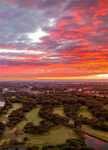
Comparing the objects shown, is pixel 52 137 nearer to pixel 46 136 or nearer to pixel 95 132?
pixel 46 136

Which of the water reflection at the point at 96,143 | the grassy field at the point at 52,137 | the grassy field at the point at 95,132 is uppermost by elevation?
the grassy field at the point at 52,137

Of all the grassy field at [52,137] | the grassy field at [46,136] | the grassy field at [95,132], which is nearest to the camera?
the grassy field at [52,137]

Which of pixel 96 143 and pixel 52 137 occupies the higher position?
pixel 52 137

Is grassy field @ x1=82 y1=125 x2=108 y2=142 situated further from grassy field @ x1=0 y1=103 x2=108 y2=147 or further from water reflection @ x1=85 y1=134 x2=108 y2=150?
water reflection @ x1=85 y1=134 x2=108 y2=150

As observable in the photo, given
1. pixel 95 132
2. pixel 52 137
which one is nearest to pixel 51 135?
pixel 52 137

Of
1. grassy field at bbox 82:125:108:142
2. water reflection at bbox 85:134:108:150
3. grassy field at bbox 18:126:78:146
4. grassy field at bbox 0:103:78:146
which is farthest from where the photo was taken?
grassy field at bbox 82:125:108:142

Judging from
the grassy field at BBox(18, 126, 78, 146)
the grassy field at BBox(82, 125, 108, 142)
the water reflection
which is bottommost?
the water reflection

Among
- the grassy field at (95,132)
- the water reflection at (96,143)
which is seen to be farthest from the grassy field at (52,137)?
the grassy field at (95,132)

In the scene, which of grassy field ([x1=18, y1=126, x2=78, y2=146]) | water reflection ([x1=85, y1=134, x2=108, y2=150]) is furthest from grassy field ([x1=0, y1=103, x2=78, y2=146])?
water reflection ([x1=85, y1=134, x2=108, y2=150])

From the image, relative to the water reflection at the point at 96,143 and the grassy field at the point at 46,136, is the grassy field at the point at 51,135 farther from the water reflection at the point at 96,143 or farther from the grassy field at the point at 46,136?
the water reflection at the point at 96,143

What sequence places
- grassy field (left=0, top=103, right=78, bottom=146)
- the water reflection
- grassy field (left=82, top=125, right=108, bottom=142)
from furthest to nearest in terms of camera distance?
grassy field (left=82, top=125, right=108, bottom=142)
grassy field (left=0, top=103, right=78, bottom=146)
the water reflection
